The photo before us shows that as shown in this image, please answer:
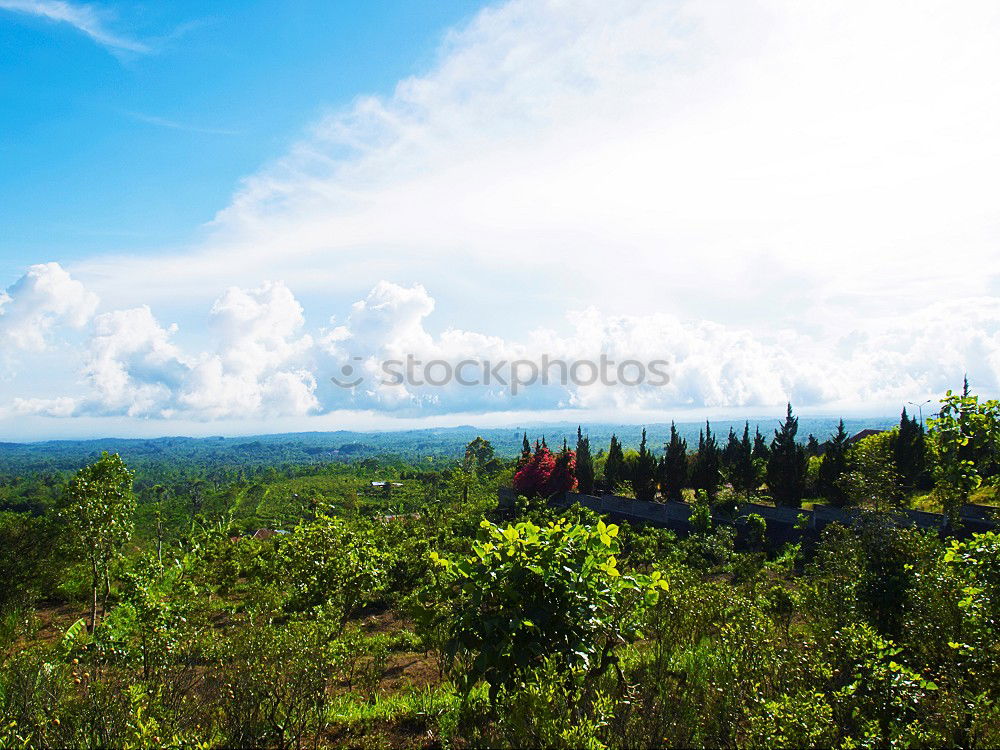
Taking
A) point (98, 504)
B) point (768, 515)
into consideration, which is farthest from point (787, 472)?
point (98, 504)

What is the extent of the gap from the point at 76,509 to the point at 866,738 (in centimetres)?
1548

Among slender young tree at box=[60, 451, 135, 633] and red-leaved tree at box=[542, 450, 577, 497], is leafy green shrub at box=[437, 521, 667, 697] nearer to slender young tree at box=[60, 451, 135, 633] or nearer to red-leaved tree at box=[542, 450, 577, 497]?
slender young tree at box=[60, 451, 135, 633]

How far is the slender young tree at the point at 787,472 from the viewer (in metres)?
33.9

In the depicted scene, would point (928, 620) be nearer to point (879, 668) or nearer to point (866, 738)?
point (879, 668)

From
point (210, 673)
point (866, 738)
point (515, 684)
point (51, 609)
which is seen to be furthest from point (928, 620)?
point (51, 609)

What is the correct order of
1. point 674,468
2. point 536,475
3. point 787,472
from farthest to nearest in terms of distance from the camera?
point 536,475 < point 674,468 < point 787,472

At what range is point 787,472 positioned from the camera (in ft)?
112

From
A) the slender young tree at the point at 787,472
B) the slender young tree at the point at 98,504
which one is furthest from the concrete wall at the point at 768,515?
the slender young tree at the point at 98,504

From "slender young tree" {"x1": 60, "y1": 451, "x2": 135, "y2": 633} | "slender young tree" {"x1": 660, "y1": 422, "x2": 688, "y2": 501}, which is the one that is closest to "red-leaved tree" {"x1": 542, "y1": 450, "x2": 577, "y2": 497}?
"slender young tree" {"x1": 660, "y1": 422, "x2": 688, "y2": 501}

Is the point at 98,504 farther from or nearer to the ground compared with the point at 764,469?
farther from the ground

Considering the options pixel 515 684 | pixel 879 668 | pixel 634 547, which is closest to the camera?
pixel 515 684

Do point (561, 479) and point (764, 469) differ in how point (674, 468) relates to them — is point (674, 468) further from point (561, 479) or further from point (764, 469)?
point (561, 479)

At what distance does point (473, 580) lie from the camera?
11.8 feet

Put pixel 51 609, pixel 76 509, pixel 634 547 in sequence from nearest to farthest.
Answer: pixel 76 509, pixel 51 609, pixel 634 547
